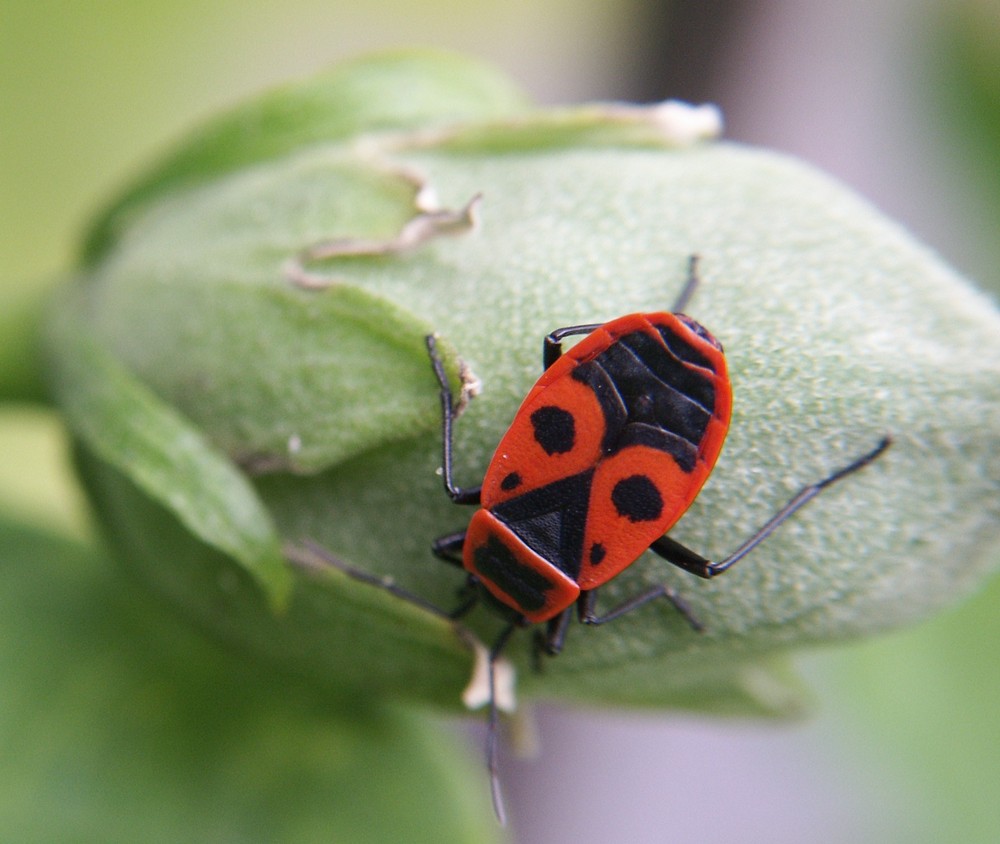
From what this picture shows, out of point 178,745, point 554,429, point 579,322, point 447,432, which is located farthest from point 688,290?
point 178,745

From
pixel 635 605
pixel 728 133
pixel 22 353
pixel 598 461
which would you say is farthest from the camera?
pixel 728 133

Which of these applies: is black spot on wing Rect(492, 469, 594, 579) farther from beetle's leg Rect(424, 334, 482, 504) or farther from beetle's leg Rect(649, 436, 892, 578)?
beetle's leg Rect(649, 436, 892, 578)

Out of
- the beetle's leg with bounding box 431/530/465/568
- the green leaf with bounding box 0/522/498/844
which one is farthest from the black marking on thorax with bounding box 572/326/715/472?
the green leaf with bounding box 0/522/498/844

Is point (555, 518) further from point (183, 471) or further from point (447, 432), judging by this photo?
point (183, 471)

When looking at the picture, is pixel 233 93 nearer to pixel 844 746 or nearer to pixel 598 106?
pixel 598 106

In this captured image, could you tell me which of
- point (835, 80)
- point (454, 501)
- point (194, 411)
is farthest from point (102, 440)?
point (835, 80)
